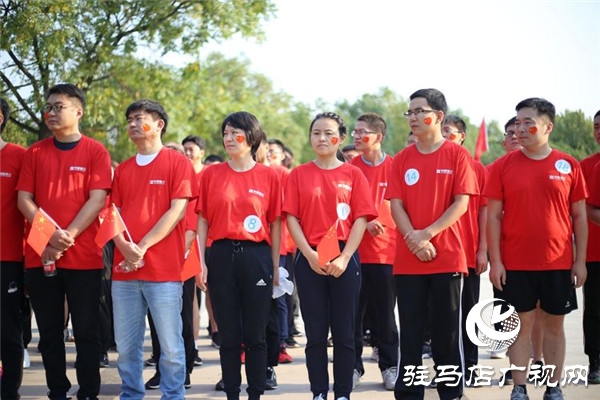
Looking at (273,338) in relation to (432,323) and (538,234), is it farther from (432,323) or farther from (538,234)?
(538,234)

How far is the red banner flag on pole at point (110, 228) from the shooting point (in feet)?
19.8

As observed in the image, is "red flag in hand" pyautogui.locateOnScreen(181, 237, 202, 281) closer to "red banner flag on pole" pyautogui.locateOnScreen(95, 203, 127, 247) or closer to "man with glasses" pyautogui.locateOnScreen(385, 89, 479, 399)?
"red banner flag on pole" pyautogui.locateOnScreen(95, 203, 127, 247)

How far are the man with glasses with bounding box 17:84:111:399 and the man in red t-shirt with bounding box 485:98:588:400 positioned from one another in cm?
342

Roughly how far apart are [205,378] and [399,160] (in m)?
3.27

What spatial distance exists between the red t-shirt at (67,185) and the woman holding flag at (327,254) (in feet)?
5.28

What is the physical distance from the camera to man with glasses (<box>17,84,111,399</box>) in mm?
6332

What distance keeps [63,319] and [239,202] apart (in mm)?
1756

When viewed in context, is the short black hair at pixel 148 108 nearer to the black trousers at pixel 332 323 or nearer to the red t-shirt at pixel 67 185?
the red t-shirt at pixel 67 185

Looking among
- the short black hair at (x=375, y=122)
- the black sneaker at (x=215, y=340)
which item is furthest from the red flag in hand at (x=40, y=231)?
A: the black sneaker at (x=215, y=340)

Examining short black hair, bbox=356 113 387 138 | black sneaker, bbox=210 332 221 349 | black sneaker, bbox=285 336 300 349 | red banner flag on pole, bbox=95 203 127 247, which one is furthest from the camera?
black sneaker, bbox=285 336 300 349

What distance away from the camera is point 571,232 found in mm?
6648

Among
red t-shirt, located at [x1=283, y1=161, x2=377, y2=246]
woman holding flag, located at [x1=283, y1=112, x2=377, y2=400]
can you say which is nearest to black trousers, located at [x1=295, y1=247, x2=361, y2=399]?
woman holding flag, located at [x1=283, y1=112, x2=377, y2=400]

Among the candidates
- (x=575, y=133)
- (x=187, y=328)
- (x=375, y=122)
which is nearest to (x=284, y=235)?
(x=375, y=122)

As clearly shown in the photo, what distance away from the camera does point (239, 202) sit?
636cm
